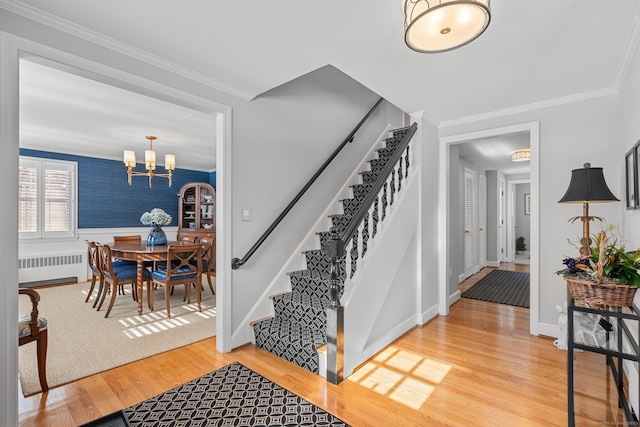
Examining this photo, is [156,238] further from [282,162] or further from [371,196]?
[371,196]

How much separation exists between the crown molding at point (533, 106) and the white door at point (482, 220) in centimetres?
391

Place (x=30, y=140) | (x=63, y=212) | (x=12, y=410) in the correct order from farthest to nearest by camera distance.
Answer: (x=63, y=212) → (x=30, y=140) → (x=12, y=410)

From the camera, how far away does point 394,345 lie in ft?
9.70

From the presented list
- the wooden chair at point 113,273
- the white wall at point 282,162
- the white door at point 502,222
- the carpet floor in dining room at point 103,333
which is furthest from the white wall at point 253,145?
the white door at point 502,222

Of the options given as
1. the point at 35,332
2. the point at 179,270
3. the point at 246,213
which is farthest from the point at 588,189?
the point at 179,270

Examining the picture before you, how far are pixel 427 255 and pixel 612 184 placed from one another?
5.89 ft

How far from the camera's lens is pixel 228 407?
200 cm

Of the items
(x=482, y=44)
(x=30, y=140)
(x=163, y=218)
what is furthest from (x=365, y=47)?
(x=30, y=140)

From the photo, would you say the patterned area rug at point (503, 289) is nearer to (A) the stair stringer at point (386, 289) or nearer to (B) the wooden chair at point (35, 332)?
(A) the stair stringer at point (386, 289)

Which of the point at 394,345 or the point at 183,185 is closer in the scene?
the point at 394,345

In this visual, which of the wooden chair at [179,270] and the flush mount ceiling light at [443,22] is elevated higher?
the flush mount ceiling light at [443,22]

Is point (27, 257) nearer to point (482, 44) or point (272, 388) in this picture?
point (272, 388)

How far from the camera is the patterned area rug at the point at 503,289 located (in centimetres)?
453

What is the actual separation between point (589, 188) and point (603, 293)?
3.63ft
